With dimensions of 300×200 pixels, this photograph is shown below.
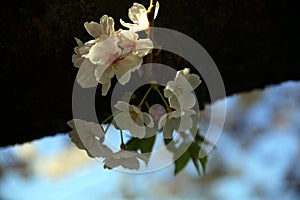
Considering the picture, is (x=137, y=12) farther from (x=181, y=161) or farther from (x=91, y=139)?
(x=181, y=161)

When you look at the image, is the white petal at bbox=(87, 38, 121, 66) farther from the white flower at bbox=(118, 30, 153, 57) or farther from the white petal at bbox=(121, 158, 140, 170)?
the white petal at bbox=(121, 158, 140, 170)

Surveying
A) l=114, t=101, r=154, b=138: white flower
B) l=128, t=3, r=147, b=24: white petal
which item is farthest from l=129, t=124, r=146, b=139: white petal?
l=128, t=3, r=147, b=24: white petal

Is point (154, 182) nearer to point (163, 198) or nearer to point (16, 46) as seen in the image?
point (163, 198)

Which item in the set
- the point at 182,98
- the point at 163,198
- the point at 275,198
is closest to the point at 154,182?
the point at 163,198

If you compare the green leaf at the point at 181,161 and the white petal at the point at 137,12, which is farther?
the green leaf at the point at 181,161

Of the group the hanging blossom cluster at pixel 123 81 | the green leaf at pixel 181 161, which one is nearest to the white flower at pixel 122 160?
the hanging blossom cluster at pixel 123 81

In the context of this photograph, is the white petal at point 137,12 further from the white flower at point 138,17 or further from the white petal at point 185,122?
the white petal at point 185,122

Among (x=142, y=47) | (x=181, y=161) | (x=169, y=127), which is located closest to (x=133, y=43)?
(x=142, y=47)
